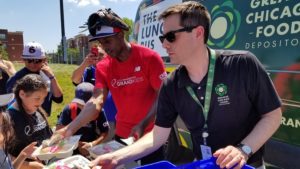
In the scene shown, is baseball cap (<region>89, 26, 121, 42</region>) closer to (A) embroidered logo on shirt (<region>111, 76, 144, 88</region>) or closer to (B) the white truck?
(A) embroidered logo on shirt (<region>111, 76, 144, 88</region>)

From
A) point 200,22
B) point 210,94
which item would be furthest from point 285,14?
point 210,94

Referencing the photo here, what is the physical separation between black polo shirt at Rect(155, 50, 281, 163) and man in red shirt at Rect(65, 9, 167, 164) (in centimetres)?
70

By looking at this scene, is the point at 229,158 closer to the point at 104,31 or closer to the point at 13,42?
the point at 104,31

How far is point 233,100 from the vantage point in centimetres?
178

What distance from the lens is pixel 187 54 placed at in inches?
73.7

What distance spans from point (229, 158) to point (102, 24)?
4.77 feet

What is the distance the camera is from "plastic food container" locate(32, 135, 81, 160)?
1990mm

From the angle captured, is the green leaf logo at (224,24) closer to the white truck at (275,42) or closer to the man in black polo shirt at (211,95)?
the white truck at (275,42)

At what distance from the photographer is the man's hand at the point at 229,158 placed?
1408 mm

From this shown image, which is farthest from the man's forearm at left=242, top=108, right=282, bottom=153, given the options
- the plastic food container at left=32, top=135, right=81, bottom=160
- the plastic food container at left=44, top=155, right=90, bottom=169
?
the plastic food container at left=32, top=135, right=81, bottom=160

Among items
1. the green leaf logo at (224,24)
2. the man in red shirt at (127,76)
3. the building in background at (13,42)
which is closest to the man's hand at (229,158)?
the man in red shirt at (127,76)

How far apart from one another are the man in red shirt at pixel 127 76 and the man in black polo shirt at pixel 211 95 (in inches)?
24.2

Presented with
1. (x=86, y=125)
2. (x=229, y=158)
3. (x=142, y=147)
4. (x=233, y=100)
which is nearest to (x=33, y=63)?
(x=86, y=125)

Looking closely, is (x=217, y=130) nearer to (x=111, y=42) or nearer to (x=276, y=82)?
(x=111, y=42)
